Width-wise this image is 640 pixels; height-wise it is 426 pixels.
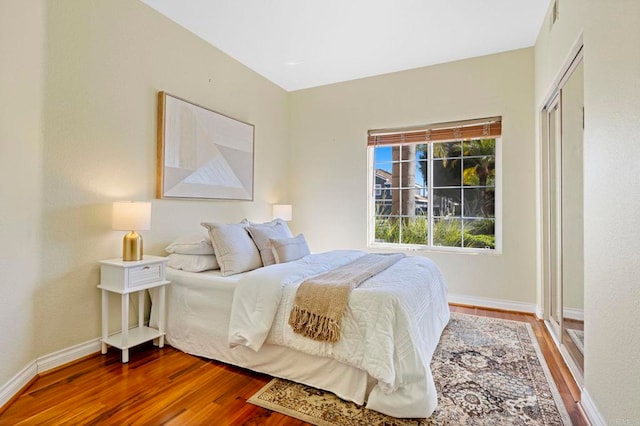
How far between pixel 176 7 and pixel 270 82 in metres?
1.76

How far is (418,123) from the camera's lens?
426cm

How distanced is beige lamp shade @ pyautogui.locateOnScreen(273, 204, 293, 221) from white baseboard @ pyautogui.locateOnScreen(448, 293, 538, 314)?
2252 mm

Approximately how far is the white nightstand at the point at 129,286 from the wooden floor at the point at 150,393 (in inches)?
5.0

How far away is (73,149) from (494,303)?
4.25 metres

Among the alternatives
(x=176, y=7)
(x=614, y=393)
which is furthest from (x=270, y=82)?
(x=614, y=393)

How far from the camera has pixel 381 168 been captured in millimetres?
4605

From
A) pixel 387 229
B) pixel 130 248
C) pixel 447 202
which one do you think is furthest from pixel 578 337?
pixel 130 248

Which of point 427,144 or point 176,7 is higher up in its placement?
point 176,7

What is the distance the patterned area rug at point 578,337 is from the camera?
2.24 m

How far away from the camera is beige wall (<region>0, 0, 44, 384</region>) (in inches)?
77.9

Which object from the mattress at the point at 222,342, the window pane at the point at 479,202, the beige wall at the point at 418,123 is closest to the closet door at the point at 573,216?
the beige wall at the point at 418,123

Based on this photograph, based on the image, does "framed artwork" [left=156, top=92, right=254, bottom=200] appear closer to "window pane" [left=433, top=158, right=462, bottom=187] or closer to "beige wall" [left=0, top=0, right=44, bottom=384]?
"beige wall" [left=0, top=0, right=44, bottom=384]

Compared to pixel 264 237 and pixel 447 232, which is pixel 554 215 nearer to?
pixel 447 232

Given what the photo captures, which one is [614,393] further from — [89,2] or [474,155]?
[89,2]
